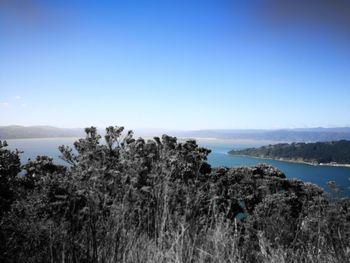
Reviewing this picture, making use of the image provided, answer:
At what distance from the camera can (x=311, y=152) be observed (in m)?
122

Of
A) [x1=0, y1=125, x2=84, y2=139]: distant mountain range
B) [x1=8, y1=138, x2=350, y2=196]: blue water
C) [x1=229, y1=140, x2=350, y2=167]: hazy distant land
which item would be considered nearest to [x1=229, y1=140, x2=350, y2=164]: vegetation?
[x1=229, y1=140, x2=350, y2=167]: hazy distant land

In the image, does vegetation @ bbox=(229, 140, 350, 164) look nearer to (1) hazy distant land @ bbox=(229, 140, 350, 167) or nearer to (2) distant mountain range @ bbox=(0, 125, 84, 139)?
(1) hazy distant land @ bbox=(229, 140, 350, 167)

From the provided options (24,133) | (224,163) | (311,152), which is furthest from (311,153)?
(24,133)

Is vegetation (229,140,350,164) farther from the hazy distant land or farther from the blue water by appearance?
the blue water

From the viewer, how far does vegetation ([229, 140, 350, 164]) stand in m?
113

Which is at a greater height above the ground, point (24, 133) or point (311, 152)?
point (24, 133)

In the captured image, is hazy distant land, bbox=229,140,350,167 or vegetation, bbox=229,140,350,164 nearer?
hazy distant land, bbox=229,140,350,167

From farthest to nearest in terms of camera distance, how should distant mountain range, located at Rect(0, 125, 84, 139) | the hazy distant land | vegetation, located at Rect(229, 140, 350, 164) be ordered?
vegetation, located at Rect(229, 140, 350, 164)
the hazy distant land
distant mountain range, located at Rect(0, 125, 84, 139)

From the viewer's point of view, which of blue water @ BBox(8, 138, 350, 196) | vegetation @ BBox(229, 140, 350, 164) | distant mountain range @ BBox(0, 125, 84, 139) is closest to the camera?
blue water @ BBox(8, 138, 350, 196)

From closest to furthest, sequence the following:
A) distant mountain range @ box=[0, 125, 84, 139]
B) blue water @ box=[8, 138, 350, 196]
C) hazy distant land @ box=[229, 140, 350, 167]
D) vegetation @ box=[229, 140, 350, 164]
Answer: blue water @ box=[8, 138, 350, 196]
distant mountain range @ box=[0, 125, 84, 139]
hazy distant land @ box=[229, 140, 350, 167]
vegetation @ box=[229, 140, 350, 164]

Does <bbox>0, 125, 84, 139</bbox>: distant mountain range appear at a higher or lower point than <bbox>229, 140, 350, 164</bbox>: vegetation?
higher

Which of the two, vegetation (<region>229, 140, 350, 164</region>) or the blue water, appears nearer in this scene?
the blue water

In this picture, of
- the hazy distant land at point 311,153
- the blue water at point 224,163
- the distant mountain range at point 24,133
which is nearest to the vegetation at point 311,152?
the hazy distant land at point 311,153

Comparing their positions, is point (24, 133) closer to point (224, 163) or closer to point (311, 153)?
point (224, 163)
